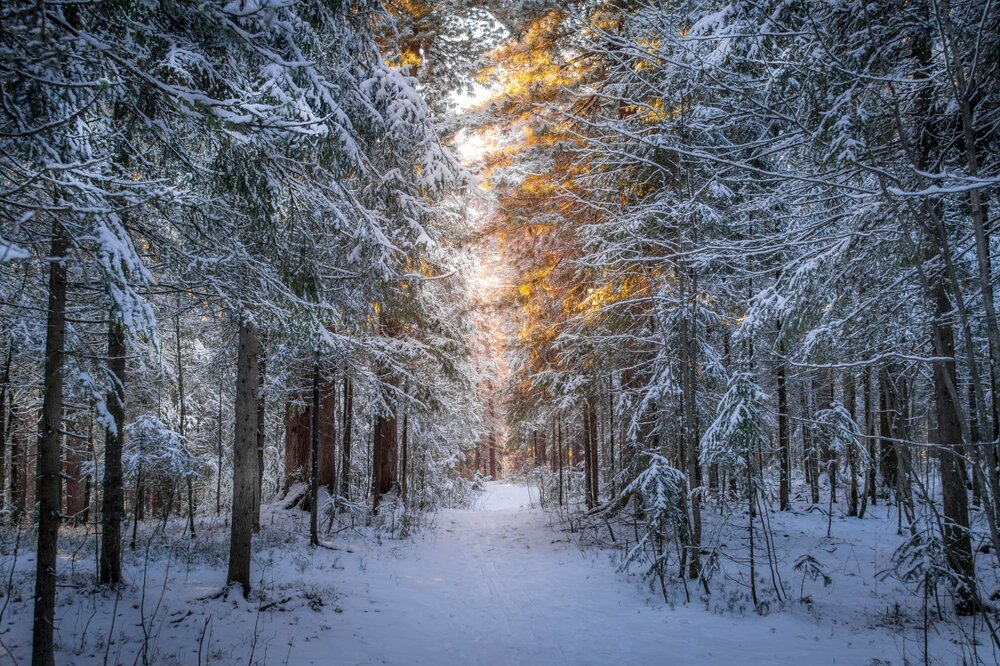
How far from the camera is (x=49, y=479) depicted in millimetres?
4590

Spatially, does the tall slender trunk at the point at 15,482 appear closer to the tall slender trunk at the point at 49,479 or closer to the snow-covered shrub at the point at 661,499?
the tall slender trunk at the point at 49,479

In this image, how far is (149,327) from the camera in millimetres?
3482

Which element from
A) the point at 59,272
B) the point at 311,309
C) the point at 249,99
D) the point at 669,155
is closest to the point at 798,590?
the point at 669,155

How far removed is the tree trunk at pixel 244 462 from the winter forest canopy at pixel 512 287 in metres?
0.06

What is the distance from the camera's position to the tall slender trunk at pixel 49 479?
4.33 metres

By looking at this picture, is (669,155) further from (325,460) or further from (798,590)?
(325,460)

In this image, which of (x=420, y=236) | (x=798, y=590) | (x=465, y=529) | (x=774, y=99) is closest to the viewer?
(x=774, y=99)

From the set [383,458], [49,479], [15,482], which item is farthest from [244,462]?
[15,482]

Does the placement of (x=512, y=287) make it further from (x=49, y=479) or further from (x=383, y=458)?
(x=49, y=479)

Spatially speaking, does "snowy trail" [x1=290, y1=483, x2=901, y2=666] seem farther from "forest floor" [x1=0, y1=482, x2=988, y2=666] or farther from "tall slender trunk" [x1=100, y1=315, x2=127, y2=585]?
"tall slender trunk" [x1=100, y1=315, x2=127, y2=585]

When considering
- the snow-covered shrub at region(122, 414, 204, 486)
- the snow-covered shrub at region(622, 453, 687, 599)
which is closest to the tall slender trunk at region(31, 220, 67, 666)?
the snow-covered shrub at region(122, 414, 204, 486)

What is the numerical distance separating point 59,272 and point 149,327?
216cm

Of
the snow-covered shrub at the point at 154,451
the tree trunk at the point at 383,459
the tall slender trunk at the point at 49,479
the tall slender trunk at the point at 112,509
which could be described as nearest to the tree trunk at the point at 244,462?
the tall slender trunk at the point at 112,509

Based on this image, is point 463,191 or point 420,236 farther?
point 463,191
